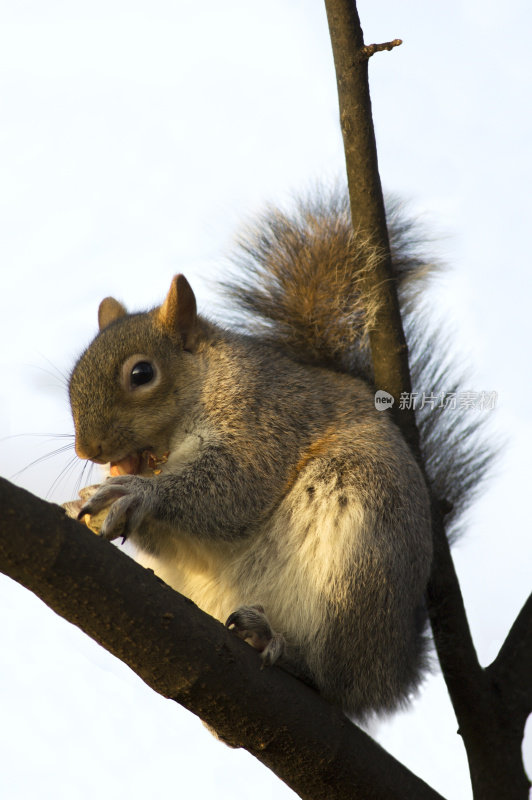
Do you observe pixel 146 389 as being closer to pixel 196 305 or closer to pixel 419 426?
pixel 196 305

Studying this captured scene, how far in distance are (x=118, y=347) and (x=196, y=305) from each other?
30 cm

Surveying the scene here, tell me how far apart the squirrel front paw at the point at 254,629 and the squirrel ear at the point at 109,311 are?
1428 mm

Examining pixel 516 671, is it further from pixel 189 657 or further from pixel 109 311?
pixel 109 311

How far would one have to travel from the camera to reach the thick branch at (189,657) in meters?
1.68

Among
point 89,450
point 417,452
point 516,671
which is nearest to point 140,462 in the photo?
point 89,450

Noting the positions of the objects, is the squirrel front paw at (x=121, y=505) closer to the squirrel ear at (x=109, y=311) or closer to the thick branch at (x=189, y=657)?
the thick branch at (x=189, y=657)

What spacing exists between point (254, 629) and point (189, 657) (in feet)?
1.17

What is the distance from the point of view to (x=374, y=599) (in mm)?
2277

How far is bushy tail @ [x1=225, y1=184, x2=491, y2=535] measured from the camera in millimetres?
3016

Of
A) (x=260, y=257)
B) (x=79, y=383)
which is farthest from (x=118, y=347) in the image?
(x=260, y=257)

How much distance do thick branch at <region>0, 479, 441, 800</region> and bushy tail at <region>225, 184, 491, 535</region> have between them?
1.17 metres

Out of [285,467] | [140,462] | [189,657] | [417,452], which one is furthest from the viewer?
[417,452]

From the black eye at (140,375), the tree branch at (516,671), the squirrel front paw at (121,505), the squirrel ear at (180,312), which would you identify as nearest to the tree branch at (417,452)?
the tree branch at (516,671)

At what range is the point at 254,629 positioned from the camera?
2.18 metres
